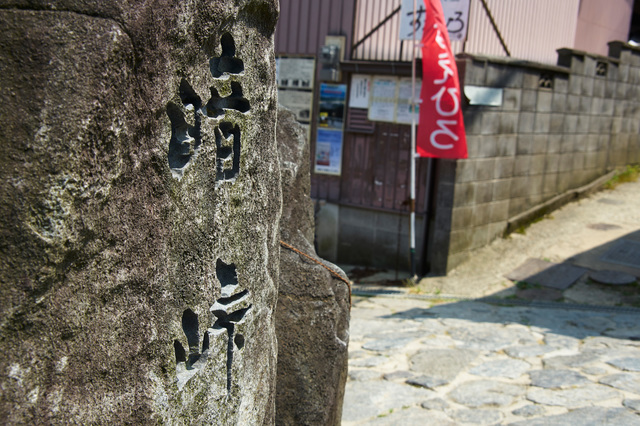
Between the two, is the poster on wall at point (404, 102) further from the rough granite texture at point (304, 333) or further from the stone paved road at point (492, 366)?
the rough granite texture at point (304, 333)

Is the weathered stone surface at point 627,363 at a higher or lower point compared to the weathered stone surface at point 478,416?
higher

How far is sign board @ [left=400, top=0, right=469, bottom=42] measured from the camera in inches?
333

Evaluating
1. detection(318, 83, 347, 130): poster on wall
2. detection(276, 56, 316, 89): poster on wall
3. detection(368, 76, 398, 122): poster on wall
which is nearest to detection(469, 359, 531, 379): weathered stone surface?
detection(368, 76, 398, 122): poster on wall

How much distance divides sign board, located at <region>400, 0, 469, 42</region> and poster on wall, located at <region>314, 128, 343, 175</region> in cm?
187

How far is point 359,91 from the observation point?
9438 mm

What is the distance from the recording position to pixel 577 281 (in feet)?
26.5

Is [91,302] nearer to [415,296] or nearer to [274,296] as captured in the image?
[274,296]

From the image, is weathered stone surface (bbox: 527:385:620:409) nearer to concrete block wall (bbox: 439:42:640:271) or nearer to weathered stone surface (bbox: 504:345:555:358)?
weathered stone surface (bbox: 504:345:555:358)

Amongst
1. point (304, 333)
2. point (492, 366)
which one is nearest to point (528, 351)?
point (492, 366)

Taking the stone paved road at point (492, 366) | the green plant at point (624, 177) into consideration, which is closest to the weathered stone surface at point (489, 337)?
the stone paved road at point (492, 366)

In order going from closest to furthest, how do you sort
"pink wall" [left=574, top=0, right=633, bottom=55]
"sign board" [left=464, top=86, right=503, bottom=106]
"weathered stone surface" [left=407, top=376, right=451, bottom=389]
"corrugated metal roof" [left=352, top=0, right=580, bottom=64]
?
"weathered stone surface" [left=407, top=376, right=451, bottom=389], "sign board" [left=464, top=86, right=503, bottom=106], "corrugated metal roof" [left=352, top=0, right=580, bottom=64], "pink wall" [left=574, top=0, right=633, bottom=55]

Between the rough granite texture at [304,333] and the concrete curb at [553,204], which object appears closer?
the rough granite texture at [304,333]

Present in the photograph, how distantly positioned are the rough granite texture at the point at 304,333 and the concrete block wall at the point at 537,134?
207 inches

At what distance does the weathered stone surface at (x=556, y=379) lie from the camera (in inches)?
196
